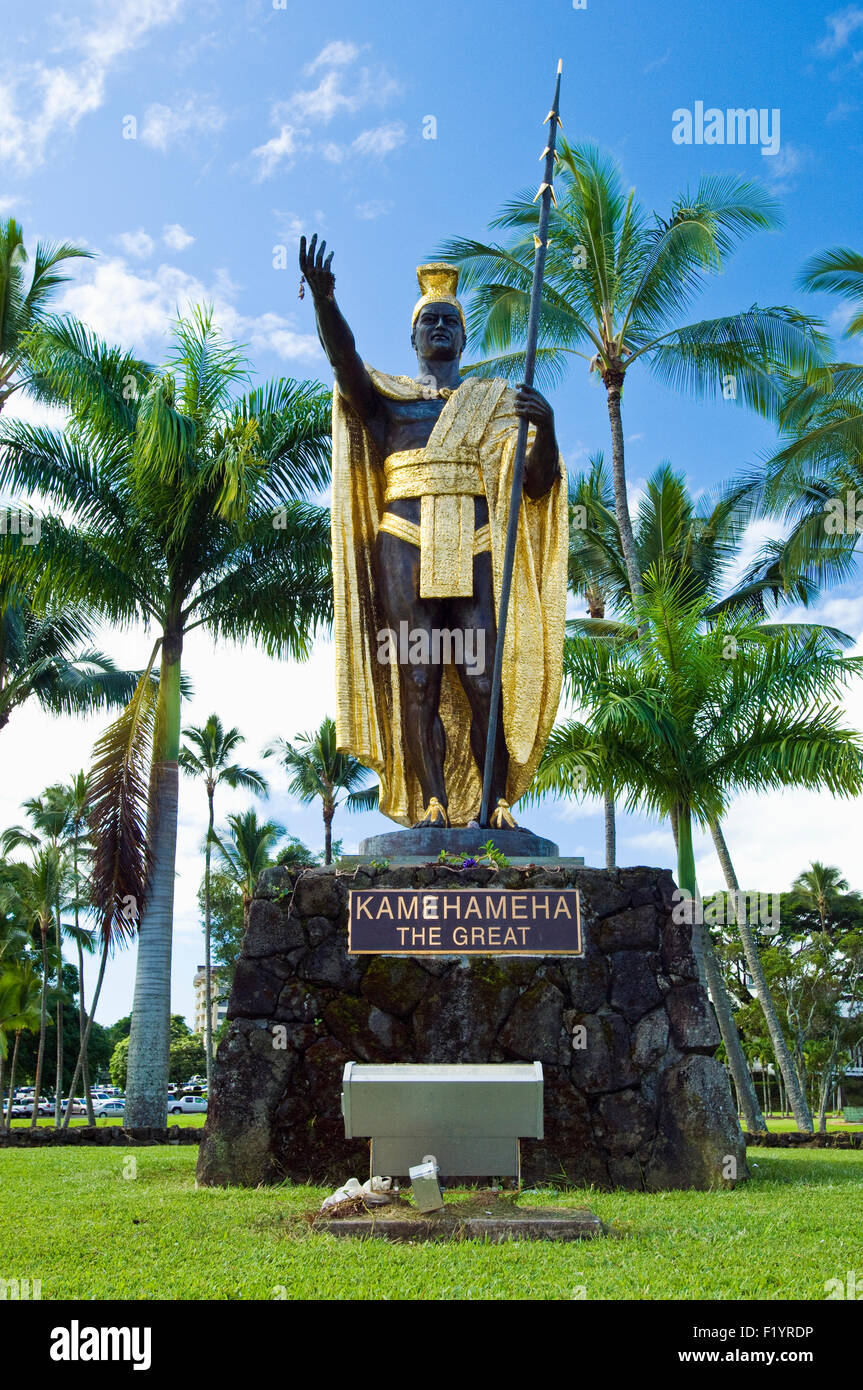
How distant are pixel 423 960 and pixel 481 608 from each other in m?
2.33

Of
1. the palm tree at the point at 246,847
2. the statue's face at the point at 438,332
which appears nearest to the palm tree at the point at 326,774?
the palm tree at the point at 246,847

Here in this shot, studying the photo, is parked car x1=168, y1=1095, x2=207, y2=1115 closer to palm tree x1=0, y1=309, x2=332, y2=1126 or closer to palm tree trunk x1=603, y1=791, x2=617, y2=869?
palm tree trunk x1=603, y1=791, x2=617, y2=869

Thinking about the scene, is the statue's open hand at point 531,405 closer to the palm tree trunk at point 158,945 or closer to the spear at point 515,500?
Answer: the spear at point 515,500

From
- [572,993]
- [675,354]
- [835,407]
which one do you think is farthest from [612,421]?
[572,993]

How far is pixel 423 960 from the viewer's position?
6043 mm

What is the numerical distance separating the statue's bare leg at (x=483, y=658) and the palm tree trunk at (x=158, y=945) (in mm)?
6448

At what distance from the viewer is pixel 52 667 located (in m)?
21.7

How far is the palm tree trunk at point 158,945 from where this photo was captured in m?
12.2

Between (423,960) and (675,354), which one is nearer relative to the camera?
(423,960)

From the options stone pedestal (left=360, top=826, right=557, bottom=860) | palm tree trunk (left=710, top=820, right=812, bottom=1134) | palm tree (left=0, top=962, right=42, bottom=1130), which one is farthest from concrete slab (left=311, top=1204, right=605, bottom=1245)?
palm tree (left=0, top=962, right=42, bottom=1130)

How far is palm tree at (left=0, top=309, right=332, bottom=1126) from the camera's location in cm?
1227

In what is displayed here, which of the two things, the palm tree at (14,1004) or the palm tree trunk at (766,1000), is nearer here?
the palm tree trunk at (766,1000)

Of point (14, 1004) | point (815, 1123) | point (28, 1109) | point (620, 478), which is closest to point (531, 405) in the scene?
point (620, 478)
